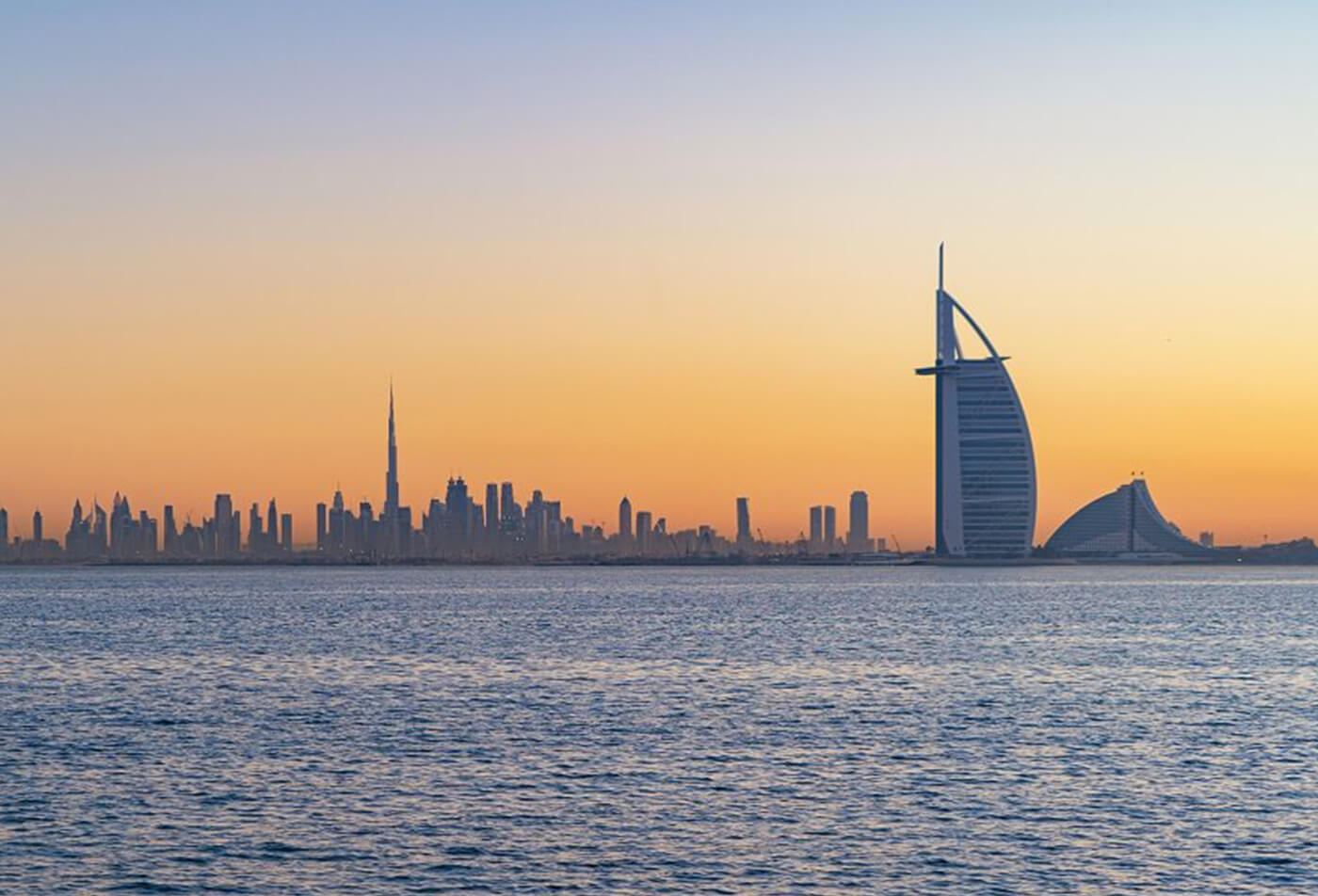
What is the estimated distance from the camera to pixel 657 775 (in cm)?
6059

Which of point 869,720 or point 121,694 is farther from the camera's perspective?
point 121,694

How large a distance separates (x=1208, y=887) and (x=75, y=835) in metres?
31.3

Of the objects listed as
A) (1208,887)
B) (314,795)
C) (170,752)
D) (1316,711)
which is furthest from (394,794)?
(1316,711)

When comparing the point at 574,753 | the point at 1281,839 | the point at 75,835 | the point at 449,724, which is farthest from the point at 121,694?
the point at 1281,839

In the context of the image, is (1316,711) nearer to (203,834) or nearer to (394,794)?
(394,794)

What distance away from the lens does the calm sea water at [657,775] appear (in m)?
45.1

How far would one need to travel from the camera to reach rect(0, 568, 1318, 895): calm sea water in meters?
45.1

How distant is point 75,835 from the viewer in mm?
49281

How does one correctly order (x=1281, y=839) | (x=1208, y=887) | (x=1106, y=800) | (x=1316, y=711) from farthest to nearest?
(x=1316, y=711)
(x=1106, y=800)
(x=1281, y=839)
(x=1208, y=887)

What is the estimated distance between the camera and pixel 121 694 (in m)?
91.2

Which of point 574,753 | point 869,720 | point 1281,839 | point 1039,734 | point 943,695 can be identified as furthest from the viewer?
point 943,695

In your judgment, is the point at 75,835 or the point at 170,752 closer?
the point at 75,835

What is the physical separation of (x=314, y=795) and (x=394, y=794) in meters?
2.60

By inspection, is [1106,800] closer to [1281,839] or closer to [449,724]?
[1281,839]
